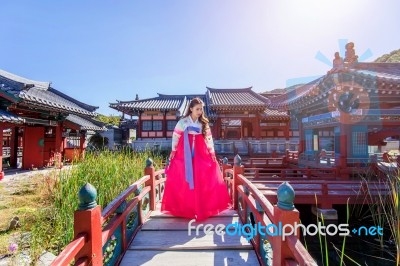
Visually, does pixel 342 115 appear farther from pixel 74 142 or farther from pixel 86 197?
pixel 74 142

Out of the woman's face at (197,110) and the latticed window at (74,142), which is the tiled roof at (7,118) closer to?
the woman's face at (197,110)

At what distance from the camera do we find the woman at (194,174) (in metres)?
3.29

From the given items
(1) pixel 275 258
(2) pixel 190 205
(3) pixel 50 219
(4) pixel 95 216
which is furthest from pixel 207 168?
(3) pixel 50 219

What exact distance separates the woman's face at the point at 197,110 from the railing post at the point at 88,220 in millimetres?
1951

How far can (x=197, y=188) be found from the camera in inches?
128

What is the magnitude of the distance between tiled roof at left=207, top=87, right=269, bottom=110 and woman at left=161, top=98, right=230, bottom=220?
13.5 metres

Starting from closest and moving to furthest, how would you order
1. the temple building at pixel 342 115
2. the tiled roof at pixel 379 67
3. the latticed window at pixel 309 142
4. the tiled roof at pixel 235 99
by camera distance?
the temple building at pixel 342 115 → the tiled roof at pixel 379 67 → the latticed window at pixel 309 142 → the tiled roof at pixel 235 99

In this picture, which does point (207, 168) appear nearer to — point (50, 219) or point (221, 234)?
point (221, 234)

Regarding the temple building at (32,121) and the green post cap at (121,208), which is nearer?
the green post cap at (121,208)

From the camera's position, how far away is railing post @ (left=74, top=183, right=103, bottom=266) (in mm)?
1663

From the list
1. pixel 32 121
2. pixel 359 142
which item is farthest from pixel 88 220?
pixel 32 121

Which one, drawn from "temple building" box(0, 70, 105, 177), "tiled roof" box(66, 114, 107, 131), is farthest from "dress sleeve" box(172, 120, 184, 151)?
"tiled roof" box(66, 114, 107, 131)

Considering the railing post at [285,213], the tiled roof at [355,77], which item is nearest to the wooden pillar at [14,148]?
the tiled roof at [355,77]

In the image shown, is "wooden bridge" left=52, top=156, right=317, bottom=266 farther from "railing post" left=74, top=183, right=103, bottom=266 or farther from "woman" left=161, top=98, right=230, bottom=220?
"woman" left=161, top=98, right=230, bottom=220
